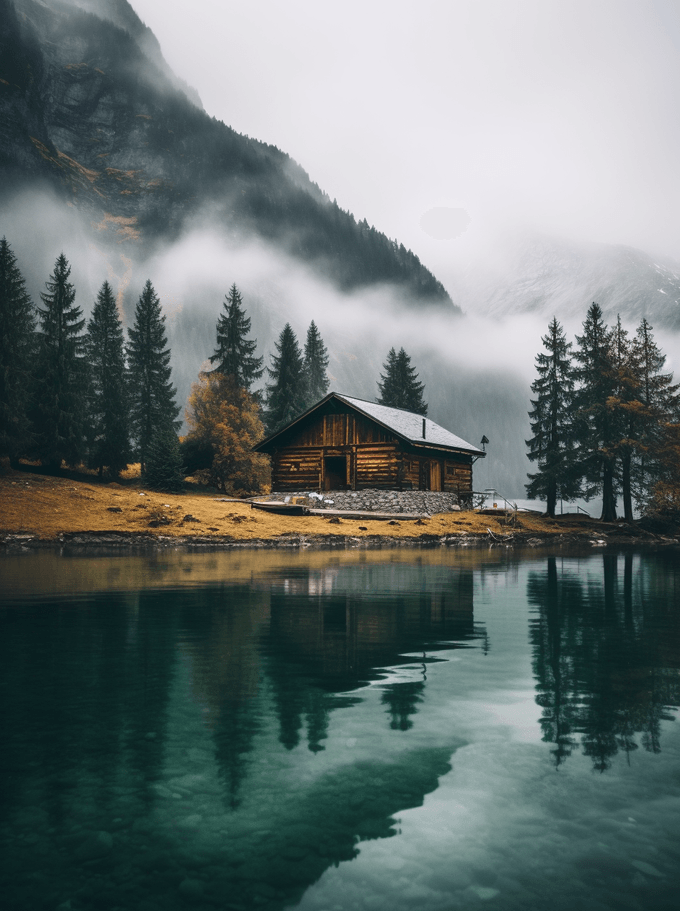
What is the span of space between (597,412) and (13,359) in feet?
154

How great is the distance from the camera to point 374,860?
378 centimetres

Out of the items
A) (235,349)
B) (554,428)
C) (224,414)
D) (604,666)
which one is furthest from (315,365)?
(604,666)

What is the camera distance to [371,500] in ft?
152

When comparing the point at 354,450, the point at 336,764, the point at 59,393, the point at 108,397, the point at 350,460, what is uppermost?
the point at 108,397

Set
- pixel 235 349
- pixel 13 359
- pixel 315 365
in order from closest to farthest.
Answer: pixel 13 359 → pixel 235 349 → pixel 315 365

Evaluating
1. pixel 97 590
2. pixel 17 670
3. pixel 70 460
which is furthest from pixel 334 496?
pixel 17 670

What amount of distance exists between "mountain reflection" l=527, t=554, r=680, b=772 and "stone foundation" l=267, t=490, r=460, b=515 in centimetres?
2829

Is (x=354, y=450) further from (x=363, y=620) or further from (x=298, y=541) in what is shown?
(x=363, y=620)

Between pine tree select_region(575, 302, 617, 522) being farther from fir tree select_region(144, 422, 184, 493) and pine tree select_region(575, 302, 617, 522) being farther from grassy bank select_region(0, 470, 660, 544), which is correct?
fir tree select_region(144, 422, 184, 493)

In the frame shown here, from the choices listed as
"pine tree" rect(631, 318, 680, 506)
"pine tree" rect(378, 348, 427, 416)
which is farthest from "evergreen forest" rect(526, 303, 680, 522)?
"pine tree" rect(378, 348, 427, 416)

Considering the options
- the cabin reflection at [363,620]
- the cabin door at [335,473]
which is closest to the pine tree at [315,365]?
the cabin door at [335,473]

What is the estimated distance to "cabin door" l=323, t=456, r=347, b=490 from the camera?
5179 centimetres

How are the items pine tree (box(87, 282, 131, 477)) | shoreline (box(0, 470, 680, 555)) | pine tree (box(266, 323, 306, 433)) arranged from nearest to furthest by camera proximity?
shoreline (box(0, 470, 680, 555)) → pine tree (box(87, 282, 131, 477)) → pine tree (box(266, 323, 306, 433))

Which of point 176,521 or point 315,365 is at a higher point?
point 315,365
